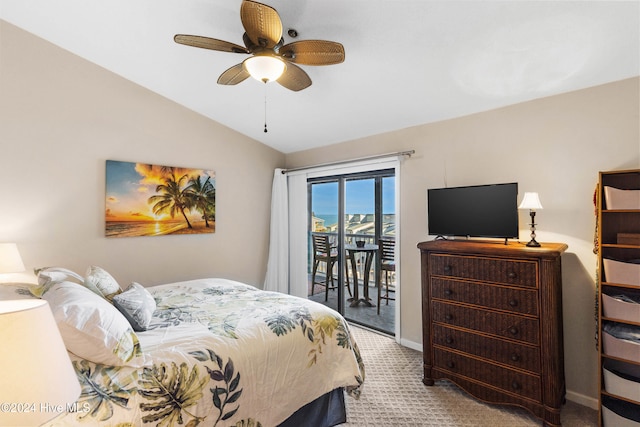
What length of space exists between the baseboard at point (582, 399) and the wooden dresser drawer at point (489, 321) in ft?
2.40

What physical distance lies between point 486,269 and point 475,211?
53 cm

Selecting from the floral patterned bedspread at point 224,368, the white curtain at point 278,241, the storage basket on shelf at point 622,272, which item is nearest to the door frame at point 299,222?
the white curtain at point 278,241

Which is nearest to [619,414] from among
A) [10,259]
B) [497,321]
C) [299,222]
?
[497,321]

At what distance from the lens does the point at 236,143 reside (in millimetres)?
4004

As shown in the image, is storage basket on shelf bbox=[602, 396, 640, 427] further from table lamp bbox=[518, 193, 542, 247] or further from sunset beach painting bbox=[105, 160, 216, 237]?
sunset beach painting bbox=[105, 160, 216, 237]

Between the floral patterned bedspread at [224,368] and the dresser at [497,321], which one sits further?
the dresser at [497,321]

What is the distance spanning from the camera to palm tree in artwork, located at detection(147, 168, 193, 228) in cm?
333

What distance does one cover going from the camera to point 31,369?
0.71 m

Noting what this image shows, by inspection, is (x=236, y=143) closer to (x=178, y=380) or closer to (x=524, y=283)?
(x=178, y=380)

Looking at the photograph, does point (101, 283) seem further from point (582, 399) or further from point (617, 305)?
point (582, 399)

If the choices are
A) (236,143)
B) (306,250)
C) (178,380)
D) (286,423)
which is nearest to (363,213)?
(306,250)

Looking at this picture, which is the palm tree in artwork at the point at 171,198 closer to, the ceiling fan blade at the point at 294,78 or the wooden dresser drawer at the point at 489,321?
the ceiling fan blade at the point at 294,78

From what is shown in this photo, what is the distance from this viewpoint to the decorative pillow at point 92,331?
127cm

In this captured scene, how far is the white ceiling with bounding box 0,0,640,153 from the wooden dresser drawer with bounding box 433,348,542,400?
208 cm
